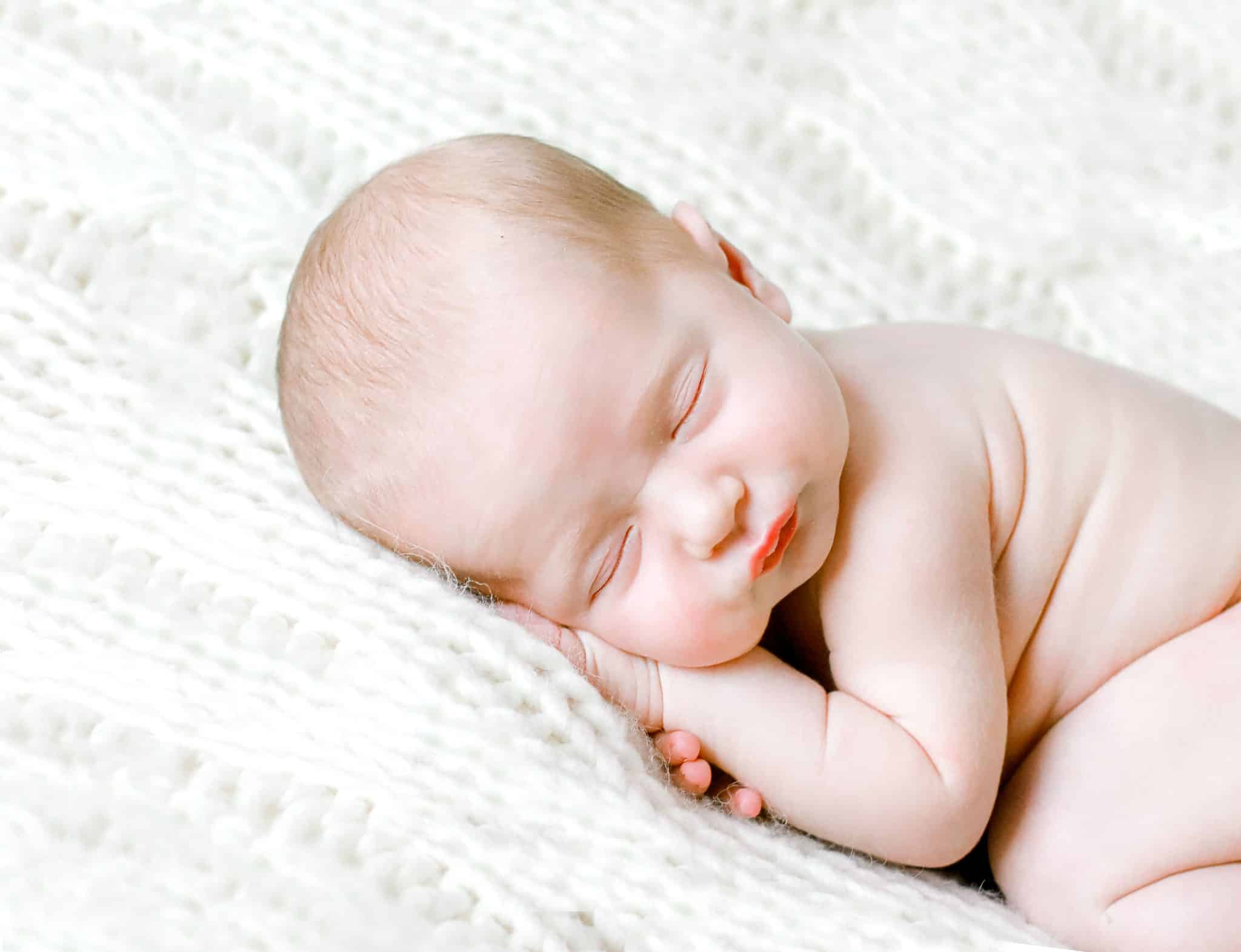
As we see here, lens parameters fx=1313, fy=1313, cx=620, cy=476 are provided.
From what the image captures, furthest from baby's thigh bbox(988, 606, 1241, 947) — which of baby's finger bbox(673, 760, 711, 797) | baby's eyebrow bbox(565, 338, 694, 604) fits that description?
baby's eyebrow bbox(565, 338, 694, 604)

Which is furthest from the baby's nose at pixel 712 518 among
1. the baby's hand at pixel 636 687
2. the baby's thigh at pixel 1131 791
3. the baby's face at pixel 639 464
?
the baby's thigh at pixel 1131 791

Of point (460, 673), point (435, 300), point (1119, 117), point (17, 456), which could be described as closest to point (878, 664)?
point (460, 673)

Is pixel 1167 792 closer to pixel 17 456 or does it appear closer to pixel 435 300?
pixel 435 300

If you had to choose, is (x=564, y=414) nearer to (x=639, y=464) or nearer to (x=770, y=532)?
(x=639, y=464)

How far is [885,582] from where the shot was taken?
1.06m

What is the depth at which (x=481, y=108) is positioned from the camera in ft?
4.79

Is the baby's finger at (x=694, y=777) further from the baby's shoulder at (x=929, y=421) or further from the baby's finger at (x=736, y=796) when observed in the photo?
the baby's shoulder at (x=929, y=421)

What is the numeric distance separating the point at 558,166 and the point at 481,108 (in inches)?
15.6

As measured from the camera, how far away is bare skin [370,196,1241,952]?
3.31 ft

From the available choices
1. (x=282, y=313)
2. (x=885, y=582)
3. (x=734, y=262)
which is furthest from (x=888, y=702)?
(x=282, y=313)

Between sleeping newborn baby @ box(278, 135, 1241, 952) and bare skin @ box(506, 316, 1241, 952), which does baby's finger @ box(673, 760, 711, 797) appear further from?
bare skin @ box(506, 316, 1241, 952)

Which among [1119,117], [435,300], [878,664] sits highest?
[1119,117]

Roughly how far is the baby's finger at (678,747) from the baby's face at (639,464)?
6 cm

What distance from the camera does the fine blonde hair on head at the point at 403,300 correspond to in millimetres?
1015
